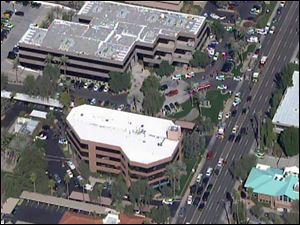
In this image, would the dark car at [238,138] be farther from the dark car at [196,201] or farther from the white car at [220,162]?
the dark car at [196,201]

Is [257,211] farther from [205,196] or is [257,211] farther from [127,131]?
[127,131]

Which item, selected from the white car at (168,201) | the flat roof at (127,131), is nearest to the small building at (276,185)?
the white car at (168,201)

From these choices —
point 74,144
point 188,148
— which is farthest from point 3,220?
point 188,148

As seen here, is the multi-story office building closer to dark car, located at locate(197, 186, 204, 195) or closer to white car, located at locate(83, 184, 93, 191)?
white car, located at locate(83, 184, 93, 191)

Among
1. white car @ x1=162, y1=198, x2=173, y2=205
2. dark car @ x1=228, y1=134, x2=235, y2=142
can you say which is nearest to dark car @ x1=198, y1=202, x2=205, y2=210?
white car @ x1=162, y1=198, x2=173, y2=205

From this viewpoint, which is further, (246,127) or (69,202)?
(246,127)

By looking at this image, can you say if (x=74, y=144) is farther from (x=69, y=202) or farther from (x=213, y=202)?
(x=213, y=202)
